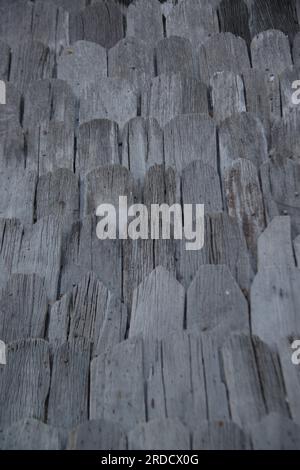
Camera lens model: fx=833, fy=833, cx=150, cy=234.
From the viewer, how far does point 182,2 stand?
3.45 metres

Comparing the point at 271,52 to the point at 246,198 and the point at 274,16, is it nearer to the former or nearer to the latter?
the point at 274,16

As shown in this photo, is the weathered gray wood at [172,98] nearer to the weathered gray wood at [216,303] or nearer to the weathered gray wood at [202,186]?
the weathered gray wood at [202,186]

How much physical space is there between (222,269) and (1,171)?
923 millimetres

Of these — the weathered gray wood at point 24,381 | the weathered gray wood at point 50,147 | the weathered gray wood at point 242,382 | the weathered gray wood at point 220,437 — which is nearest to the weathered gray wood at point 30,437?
the weathered gray wood at point 24,381

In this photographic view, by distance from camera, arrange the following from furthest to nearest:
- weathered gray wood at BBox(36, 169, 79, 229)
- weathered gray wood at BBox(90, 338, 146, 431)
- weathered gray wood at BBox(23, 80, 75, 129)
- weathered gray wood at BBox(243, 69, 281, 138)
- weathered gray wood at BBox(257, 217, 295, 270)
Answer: weathered gray wood at BBox(23, 80, 75, 129) < weathered gray wood at BBox(243, 69, 281, 138) < weathered gray wood at BBox(36, 169, 79, 229) < weathered gray wood at BBox(257, 217, 295, 270) < weathered gray wood at BBox(90, 338, 146, 431)

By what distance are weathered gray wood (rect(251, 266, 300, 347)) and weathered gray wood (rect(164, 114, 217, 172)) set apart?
0.51 metres

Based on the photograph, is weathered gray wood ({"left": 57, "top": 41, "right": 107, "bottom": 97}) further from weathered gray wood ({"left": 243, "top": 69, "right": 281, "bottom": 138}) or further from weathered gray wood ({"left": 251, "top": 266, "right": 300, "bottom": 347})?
weathered gray wood ({"left": 251, "top": 266, "right": 300, "bottom": 347})

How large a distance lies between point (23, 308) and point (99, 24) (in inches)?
57.6

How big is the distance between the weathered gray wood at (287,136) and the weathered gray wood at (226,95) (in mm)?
166

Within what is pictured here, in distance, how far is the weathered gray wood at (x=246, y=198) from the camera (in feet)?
8.32

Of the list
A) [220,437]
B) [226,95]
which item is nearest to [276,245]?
[220,437]

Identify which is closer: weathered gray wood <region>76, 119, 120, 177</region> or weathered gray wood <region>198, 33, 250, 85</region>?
weathered gray wood <region>76, 119, 120, 177</region>

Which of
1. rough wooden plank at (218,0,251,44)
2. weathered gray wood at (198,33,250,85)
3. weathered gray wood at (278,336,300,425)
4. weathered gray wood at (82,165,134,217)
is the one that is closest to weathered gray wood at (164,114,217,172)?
weathered gray wood at (82,165,134,217)

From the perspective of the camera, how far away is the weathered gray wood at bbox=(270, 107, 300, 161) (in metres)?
2.76
